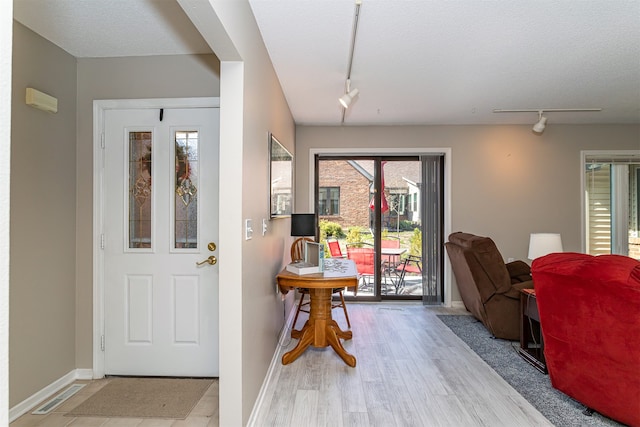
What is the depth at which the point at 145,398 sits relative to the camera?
224cm

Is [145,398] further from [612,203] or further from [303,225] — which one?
[612,203]

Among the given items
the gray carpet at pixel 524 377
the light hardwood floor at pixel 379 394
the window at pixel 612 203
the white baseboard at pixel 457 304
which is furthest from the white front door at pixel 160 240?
the window at pixel 612 203

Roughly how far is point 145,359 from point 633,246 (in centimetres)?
598

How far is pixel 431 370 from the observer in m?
2.67

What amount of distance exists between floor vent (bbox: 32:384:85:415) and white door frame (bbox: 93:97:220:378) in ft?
0.48

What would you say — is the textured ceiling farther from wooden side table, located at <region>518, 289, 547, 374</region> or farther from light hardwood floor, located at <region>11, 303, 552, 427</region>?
light hardwood floor, located at <region>11, 303, 552, 427</region>

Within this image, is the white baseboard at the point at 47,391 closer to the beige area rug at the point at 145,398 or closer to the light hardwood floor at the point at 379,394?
the light hardwood floor at the point at 379,394

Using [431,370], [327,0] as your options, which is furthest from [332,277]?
[327,0]

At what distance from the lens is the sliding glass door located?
4.81 m

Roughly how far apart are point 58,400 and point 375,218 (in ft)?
12.6

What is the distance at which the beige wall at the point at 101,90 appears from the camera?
8.25 feet

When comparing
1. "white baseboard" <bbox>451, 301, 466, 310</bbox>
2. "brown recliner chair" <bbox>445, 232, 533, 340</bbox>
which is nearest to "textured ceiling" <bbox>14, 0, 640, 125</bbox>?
"brown recliner chair" <bbox>445, 232, 533, 340</bbox>

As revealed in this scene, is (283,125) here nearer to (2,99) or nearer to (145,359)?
(145,359)

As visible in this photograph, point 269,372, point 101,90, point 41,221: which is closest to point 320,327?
point 269,372
